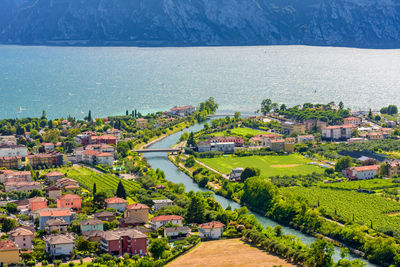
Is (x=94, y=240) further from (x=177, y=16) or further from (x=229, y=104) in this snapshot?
(x=177, y=16)

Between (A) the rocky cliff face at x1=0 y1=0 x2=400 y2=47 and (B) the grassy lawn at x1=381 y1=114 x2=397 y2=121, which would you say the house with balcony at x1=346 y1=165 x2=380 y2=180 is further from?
(A) the rocky cliff face at x1=0 y1=0 x2=400 y2=47

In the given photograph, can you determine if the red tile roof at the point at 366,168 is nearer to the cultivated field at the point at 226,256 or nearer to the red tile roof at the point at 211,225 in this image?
the red tile roof at the point at 211,225

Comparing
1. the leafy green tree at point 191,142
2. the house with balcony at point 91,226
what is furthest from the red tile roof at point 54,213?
the leafy green tree at point 191,142

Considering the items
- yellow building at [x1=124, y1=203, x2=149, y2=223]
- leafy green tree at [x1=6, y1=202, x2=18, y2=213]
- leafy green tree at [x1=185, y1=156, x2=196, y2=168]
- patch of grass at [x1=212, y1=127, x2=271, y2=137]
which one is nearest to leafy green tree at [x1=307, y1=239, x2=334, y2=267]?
yellow building at [x1=124, y1=203, x2=149, y2=223]

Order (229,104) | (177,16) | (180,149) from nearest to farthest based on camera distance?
(180,149), (229,104), (177,16)

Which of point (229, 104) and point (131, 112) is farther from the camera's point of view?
point (229, 104)

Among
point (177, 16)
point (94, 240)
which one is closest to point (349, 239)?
point (94, 240)
